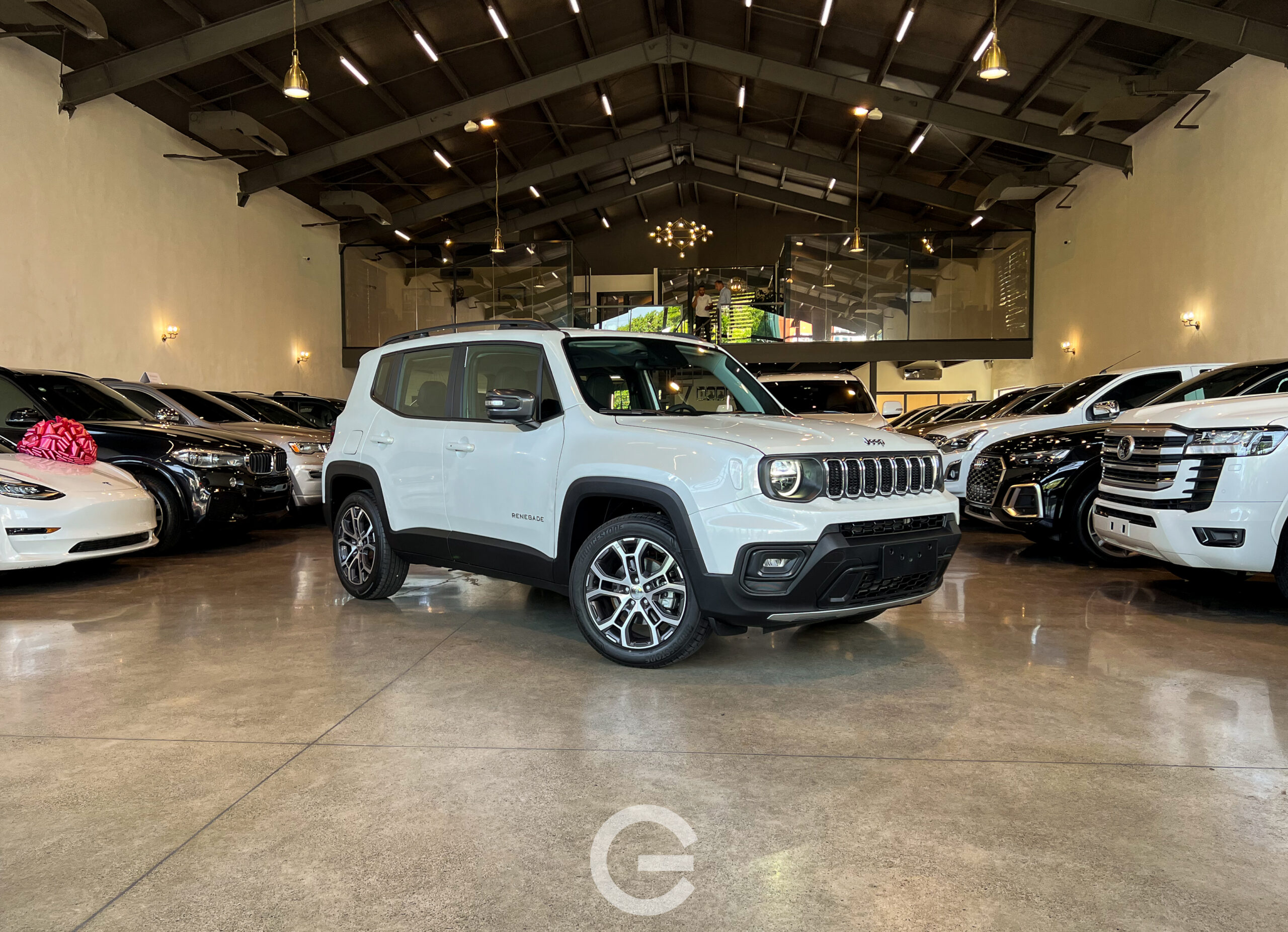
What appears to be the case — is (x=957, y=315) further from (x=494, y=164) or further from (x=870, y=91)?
(x=494, y=164)

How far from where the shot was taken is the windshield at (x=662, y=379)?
4.59 m

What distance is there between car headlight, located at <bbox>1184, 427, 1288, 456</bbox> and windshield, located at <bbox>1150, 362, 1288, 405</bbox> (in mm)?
1671

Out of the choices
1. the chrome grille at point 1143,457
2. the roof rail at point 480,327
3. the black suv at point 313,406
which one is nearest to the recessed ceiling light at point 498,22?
the black suv at point 313,406

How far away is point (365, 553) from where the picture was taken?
5.67 m

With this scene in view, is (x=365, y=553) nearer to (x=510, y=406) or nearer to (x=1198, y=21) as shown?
(x=510, y=406)

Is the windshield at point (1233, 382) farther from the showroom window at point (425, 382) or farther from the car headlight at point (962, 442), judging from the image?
the showroom window at point (425, 382)

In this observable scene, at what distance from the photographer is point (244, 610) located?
5512 millimetres

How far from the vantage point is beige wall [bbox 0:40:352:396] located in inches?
515

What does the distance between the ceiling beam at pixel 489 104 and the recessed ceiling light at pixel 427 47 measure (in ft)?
5.44

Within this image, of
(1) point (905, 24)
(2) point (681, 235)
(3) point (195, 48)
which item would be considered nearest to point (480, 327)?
(3) point (195, 48)

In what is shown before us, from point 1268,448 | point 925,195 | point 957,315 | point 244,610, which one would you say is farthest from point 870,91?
point 244,610

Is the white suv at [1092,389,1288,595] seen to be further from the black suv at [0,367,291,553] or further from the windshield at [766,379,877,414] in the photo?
the black suv at [0,367,291,553]

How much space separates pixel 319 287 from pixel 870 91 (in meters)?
14.8

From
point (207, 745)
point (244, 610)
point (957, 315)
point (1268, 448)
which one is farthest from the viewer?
point (957, 315)
